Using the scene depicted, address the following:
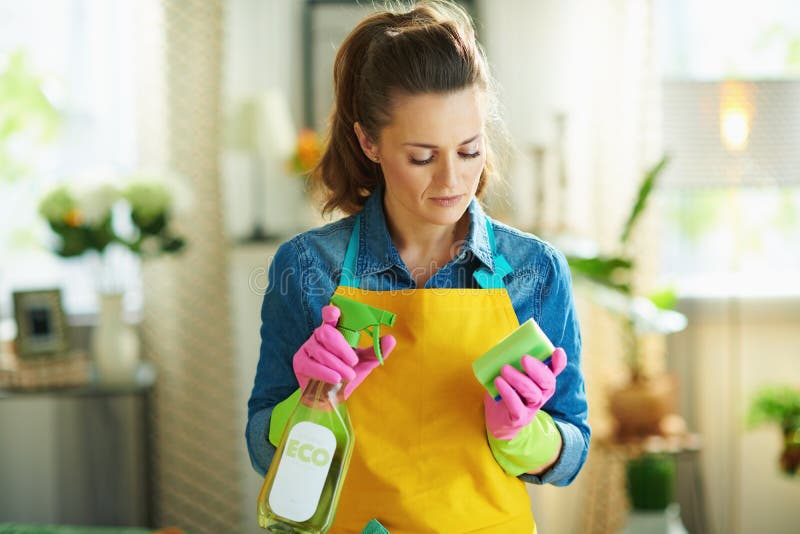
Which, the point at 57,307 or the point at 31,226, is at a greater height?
the point at 31,226

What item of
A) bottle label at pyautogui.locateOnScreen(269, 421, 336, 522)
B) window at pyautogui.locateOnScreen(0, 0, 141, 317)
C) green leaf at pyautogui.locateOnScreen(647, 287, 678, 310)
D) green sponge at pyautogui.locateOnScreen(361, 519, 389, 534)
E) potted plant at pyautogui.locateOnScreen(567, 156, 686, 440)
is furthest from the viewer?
window at pyautogui.locateOnScreen(0, 0, 141, 317)

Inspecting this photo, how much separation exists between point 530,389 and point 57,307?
239 cm

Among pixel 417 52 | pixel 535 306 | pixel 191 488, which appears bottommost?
pixel 191 488

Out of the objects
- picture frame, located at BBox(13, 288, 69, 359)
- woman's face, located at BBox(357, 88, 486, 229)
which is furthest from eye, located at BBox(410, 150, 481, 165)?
picture frame, located at BBox(13, 288, 69, 359)

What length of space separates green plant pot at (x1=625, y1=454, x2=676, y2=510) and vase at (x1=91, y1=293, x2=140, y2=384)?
1687mm

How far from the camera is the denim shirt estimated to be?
115cm

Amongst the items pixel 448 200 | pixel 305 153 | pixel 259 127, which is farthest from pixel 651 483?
pixel 448 200

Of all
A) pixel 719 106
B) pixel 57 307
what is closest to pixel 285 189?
pixel 57 307

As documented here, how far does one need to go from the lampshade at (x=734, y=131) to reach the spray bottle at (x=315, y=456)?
2079 mm

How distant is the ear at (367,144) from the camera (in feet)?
3.80

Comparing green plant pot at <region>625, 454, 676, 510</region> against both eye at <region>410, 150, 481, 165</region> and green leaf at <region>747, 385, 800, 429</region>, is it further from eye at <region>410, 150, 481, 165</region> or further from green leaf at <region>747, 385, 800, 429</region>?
eye at <region>410, 150, 481, 165</region>

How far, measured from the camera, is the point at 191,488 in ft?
10.5

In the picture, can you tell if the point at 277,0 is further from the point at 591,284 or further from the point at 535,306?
the point at 535,306

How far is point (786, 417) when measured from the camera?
9.28 ft
